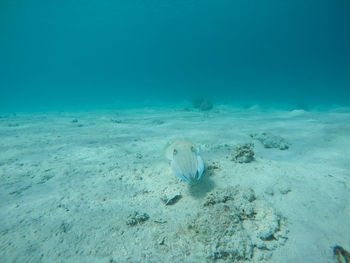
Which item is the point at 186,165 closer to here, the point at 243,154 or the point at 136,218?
the point at 136,218

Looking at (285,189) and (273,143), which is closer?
(285,189)

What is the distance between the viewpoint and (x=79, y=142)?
6301 mm

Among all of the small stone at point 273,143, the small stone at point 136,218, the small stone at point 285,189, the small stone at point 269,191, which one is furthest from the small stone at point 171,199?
the small stone at point 273,143

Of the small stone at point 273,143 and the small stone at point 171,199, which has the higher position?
the small stone at point 273,143

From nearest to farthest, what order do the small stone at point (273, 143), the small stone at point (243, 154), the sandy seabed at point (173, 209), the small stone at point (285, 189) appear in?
the sandy seabed at point (173, 209) → the small stone at point (285, 189) → the small stone at point (243, 154) → the small stone at point (273, 143)

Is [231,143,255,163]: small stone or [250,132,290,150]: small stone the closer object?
[231,143,255,163]: small stone

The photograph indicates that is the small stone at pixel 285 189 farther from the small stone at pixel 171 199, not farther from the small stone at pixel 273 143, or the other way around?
the small stone at pixel 273 143

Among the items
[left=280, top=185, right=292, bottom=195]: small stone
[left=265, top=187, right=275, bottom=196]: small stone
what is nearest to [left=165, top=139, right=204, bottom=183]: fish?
[left=265, top=187, right=275, bottom=196]: small stone

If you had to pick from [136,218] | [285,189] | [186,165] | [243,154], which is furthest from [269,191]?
[136,218]

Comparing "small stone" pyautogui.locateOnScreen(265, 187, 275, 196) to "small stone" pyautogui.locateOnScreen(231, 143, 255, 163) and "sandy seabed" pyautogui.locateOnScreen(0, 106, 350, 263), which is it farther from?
"small stone" pyautogui.locateOnScreen(231, 143, 255, 163)

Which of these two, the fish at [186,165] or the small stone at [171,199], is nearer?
the fish at [186,165]

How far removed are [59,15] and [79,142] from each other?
114m

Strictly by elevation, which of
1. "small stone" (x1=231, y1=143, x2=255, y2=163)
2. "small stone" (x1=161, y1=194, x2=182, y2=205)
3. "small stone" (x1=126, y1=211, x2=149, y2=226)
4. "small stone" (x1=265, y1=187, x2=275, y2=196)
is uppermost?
"small stone" (x1=231, y1=143, x2=255, y2=163)

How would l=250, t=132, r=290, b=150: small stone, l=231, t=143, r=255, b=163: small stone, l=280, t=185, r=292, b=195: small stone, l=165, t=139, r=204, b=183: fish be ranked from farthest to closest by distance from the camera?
l=250, t=132, r=290, b=150: small stone, l=231, t=143, r=255, b=163: small stone, l=280, t=185, r=292, b=195: small stone, l=165, t=139, r=204, b=183: fish
